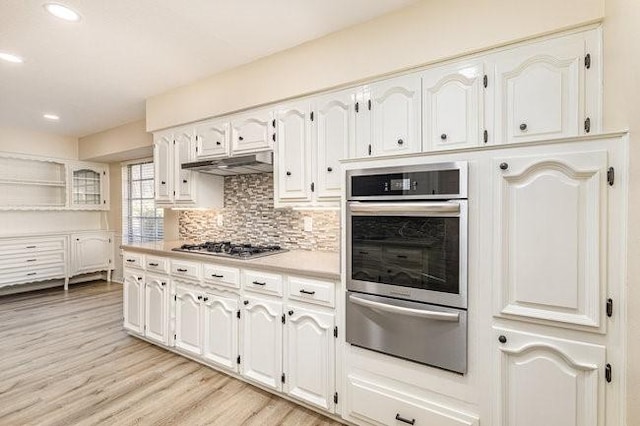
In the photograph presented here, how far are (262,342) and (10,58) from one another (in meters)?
3.12

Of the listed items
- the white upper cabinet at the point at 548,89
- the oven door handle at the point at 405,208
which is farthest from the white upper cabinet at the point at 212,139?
the white upper cabinet at the point at 548,89

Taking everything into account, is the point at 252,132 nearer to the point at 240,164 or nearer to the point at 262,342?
the point at 240,164

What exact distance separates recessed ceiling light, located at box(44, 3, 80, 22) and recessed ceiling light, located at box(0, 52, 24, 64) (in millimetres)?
938

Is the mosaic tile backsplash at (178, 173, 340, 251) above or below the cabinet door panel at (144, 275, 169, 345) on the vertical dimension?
above

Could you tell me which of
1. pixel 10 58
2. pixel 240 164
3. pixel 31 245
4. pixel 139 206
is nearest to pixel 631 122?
pixel 240 164

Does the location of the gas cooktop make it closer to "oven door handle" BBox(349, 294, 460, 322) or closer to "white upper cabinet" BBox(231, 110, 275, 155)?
"white upper cabinet" BBox(231, 110, 275, 155)

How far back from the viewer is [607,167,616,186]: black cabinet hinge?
1.32 meters

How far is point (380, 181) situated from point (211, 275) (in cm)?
165

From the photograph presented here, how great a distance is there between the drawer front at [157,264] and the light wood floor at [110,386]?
79 cm

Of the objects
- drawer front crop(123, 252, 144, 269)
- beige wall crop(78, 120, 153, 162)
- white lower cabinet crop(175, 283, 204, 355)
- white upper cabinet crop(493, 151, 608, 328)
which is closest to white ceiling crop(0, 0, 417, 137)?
beige wall crop(78, 120, 153, 162)

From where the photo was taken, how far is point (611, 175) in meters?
1.33

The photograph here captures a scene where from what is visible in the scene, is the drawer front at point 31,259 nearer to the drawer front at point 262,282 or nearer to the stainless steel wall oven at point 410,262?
the drawer front at point 262,282

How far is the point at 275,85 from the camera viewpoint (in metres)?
2.62

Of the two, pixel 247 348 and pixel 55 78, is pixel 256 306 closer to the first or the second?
pixel 247 348
